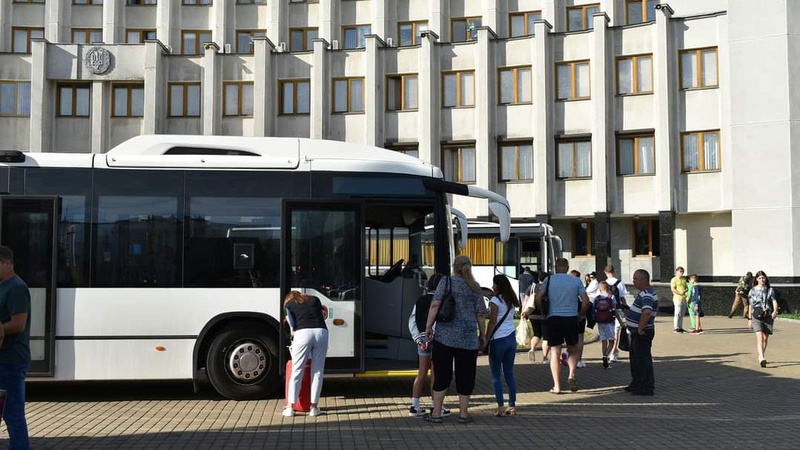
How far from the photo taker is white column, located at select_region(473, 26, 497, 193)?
37938mm

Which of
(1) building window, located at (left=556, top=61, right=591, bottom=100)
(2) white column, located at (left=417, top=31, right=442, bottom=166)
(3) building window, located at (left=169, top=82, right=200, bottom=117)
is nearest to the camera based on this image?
(1) building window, located at (left=556, top=61, right=591, bottom=100)

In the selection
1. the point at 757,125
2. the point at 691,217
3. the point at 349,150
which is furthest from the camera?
the point at 691,217

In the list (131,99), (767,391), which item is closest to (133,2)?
(131,99)

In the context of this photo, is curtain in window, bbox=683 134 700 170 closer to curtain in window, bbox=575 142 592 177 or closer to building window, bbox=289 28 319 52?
curtain in window, bbox=575 142 592 177

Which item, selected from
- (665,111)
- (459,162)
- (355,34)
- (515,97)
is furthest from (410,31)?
(665,111)

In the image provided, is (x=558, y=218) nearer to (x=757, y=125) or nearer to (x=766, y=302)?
(x=757, y=125)

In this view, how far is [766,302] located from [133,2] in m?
35.7

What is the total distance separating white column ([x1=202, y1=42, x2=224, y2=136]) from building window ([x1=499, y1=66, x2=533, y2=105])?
12.5 meters

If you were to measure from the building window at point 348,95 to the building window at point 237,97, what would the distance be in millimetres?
3807

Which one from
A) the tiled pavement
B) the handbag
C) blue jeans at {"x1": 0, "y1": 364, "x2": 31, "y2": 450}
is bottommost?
the tiled pavement

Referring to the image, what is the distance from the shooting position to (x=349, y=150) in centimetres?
1226

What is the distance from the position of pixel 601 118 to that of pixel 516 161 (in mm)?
4043

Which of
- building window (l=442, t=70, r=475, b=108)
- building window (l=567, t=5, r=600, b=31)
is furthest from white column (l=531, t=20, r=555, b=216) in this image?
building window (l=442, t=70, r=475, b=108)

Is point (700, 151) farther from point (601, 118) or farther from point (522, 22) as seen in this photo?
point (522, 22)
